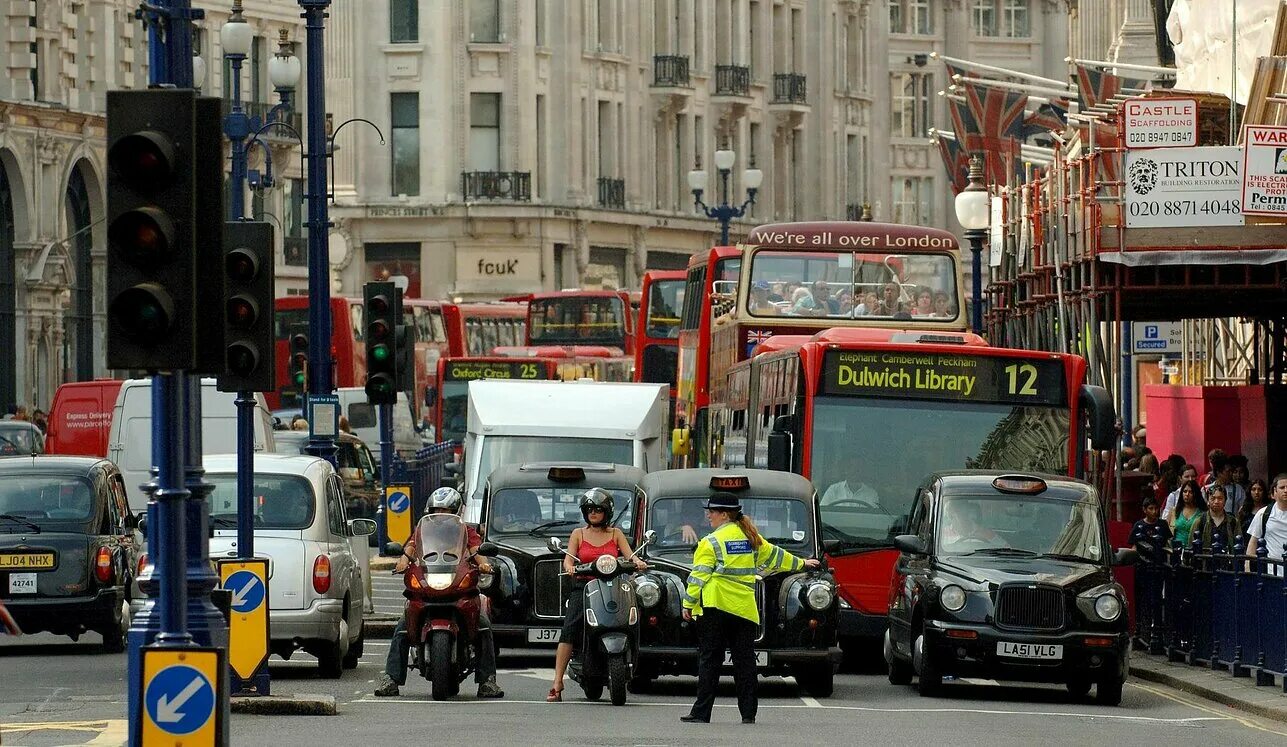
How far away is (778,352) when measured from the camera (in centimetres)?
2733

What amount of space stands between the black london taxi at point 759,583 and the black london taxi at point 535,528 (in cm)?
100

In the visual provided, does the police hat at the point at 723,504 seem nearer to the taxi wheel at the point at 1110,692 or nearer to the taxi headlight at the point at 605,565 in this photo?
the taxi headlight at the point at 605,565

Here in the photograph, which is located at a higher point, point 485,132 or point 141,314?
point 485,132

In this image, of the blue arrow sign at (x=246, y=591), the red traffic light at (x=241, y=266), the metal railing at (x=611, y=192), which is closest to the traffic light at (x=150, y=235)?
the red traffic light at (x=241, y=266)

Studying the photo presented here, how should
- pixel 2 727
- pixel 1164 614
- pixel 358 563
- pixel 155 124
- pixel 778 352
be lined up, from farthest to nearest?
pixel 778 352 < pixel 1164 614 < pixel 358 563 < pixel 2 727 < pixel 155 124

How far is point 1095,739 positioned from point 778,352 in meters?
9.71

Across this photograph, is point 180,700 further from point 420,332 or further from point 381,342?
A: point 420,332

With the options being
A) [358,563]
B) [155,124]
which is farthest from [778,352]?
[155,124]

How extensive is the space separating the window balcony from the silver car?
177 feet

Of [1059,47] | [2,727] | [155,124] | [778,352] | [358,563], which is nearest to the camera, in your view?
[155,124]

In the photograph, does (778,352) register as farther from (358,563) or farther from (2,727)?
(2,727)

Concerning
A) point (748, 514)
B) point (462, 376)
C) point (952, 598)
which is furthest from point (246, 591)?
point (462, 376)

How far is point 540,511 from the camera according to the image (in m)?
24.6

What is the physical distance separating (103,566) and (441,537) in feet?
16.3
